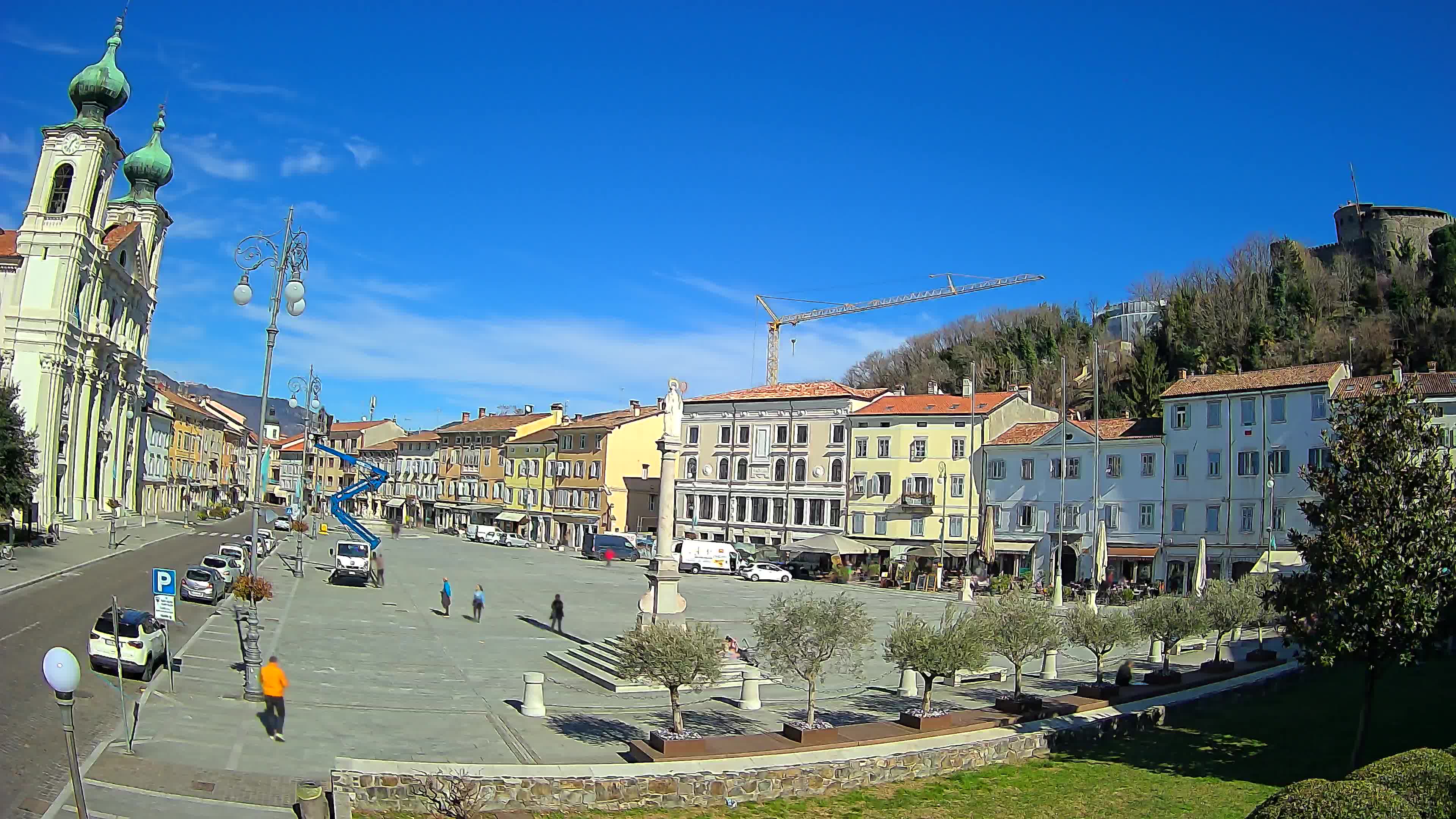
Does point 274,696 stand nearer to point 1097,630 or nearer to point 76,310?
point 1097,630

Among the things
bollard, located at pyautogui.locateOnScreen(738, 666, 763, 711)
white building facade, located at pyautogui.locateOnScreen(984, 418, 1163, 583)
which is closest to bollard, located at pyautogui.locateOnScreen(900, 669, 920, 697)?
bollard, located at pyautogui.locateOnScreen(738, 666, 763, 711)

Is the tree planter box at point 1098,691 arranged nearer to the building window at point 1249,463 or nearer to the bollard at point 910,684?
the bollard at point 910,684

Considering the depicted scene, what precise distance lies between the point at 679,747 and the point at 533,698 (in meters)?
6.13

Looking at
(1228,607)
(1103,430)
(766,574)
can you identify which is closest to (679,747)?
(1228,607)

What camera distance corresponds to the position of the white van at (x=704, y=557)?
65062 millimetres

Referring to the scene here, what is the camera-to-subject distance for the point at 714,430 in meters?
78.1

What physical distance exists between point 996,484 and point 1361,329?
3004cm

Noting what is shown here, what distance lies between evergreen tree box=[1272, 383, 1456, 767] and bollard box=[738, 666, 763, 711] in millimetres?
10529

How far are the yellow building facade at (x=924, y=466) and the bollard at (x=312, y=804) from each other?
52.4 metres

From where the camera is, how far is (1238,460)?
53062mm

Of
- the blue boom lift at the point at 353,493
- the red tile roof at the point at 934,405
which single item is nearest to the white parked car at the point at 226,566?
the blue boom lift at the point at 353,493

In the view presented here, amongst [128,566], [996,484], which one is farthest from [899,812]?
[996,484]

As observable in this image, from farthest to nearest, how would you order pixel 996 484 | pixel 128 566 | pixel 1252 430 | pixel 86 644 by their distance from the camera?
pixel 996 484 → pixel 1252 430 → pixel 128 566 → pixel 86 644

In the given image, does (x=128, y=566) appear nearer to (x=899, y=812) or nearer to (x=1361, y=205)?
(x=899, y=812)
